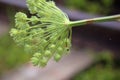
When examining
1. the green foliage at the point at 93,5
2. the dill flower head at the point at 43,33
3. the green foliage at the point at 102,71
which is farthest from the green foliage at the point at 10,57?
the dill flower head at the point at 43,33

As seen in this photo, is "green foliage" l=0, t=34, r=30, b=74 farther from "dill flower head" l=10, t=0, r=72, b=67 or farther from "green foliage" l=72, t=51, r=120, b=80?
"dill flower head" l=10, t=0, r=72, b=67


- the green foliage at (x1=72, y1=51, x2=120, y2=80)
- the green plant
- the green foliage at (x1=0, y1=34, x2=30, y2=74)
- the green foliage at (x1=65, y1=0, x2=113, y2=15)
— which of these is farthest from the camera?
the green foliage at (x1=65, y1=0, x2=113, y2=15)

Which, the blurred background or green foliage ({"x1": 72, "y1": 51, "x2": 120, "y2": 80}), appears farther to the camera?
the blurred background

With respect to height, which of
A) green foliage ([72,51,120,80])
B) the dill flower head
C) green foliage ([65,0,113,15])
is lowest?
green foliage ([72,51,120,80])

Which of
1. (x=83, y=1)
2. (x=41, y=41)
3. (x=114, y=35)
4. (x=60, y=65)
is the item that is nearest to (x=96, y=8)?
(x=83, y=1)

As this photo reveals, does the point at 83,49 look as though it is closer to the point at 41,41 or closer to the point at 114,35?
the point at 114,35

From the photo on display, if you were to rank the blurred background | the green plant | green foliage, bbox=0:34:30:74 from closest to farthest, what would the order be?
1. the green plant
2. the blurred background
3. green foliage, bbox=0:34:30:74

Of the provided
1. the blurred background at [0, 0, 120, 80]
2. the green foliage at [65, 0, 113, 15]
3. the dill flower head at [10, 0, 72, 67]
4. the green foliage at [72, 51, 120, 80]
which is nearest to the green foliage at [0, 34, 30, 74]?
the blurred background at [0, 0, 120, 80]

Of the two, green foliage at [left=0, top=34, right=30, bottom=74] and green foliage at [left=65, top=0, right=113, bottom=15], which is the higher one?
green foliage at [left=65, top=0, right=113, bottom=15]
